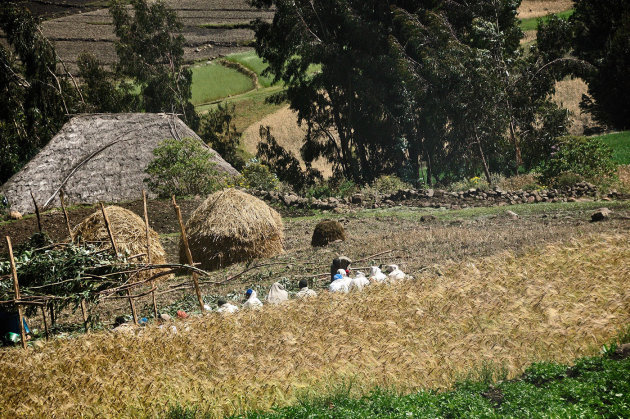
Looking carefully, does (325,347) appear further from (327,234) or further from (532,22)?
(532,22)

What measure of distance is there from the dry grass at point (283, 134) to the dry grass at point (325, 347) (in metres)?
32.4

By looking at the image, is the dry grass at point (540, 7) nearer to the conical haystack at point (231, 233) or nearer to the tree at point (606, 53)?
the tree at point (606, 53)

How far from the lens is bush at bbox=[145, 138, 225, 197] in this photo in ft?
78.2

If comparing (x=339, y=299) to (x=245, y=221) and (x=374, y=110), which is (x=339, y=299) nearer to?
(x=245, y=221)

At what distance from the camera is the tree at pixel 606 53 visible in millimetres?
34094

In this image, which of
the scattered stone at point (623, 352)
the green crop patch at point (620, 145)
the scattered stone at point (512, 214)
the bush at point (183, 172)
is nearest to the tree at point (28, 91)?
the bush at point (183, 172)

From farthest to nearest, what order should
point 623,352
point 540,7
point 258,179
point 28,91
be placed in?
point 540,7 → point 28,91 → point 258,179 → point 623,352

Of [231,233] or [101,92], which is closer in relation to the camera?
[231,233]

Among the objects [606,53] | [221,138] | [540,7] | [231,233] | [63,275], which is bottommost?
[221,138]

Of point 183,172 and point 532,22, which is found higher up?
point 532,22

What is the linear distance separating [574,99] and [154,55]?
25.1 m

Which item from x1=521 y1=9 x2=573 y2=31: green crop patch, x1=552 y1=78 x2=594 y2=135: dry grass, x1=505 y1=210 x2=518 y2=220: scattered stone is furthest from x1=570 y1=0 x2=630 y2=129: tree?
x1=505 y1=210 x2=518 y2=220: scattered stone

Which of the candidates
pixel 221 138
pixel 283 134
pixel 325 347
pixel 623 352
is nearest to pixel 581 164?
pixel 623 352

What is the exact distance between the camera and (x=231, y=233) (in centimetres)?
1530
